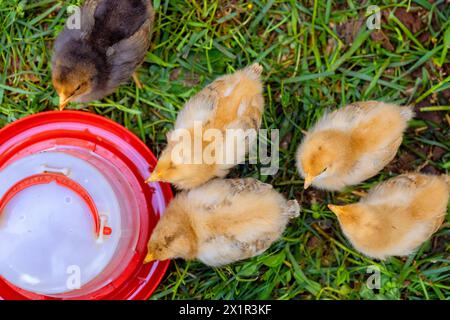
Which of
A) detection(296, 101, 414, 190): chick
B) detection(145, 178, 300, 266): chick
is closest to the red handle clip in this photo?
detection(145, 178, 300, 266): chick

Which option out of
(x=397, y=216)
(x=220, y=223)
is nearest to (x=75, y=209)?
(x=220, y=223)

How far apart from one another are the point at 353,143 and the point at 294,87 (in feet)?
1.37

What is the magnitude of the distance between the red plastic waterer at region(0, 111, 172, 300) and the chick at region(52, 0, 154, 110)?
210 mm

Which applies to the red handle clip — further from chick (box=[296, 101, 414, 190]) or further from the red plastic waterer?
chick (box=[296, 101, 414, 190])

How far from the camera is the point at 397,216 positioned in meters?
1.87

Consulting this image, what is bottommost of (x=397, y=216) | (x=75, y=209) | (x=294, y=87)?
(x=397, y=216)

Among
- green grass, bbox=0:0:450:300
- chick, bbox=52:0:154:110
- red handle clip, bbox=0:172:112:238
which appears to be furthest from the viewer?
green grass, bbox=0:0:450:300

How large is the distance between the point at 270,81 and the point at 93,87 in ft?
2.21

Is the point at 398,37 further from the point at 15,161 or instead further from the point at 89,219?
the point at 15,161

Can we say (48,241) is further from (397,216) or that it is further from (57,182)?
(397,216)

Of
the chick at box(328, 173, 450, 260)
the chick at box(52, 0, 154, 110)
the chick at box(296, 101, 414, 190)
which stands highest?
the chick at box(52, 0, 154, 110)

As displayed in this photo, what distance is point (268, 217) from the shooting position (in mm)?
1839

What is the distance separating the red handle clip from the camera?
5.75ft
